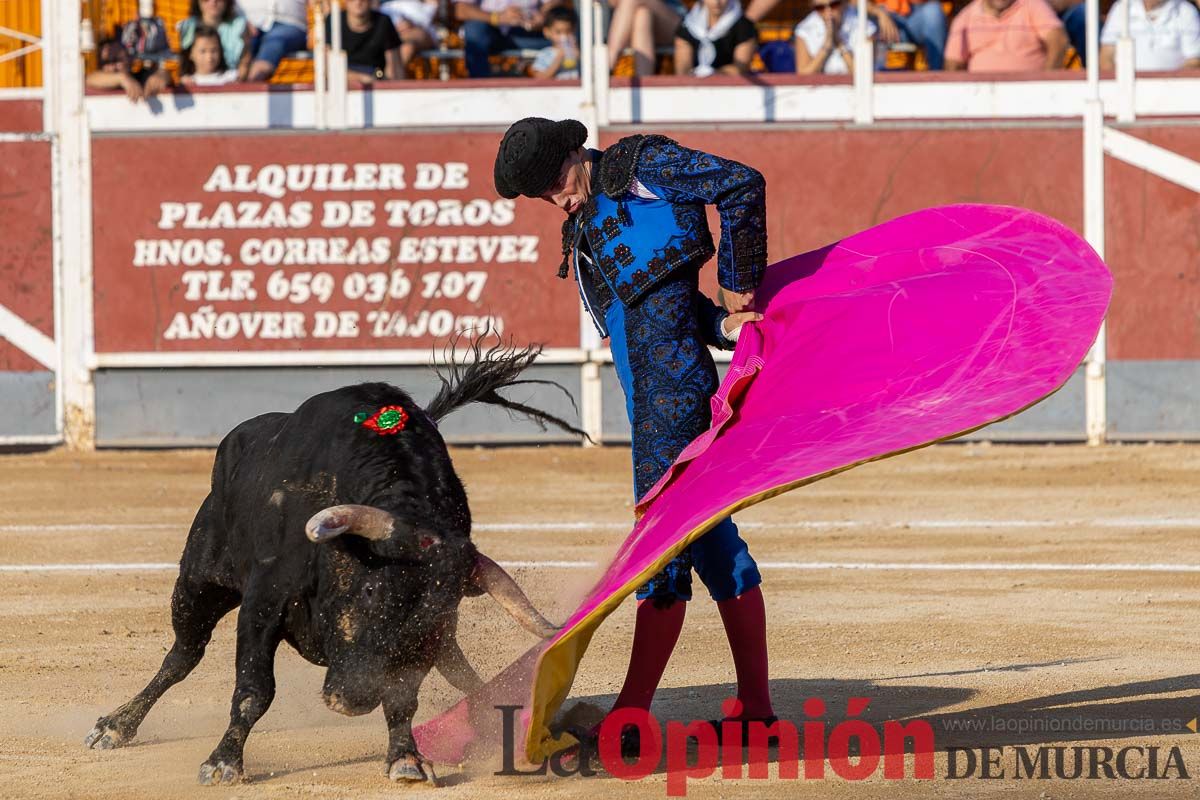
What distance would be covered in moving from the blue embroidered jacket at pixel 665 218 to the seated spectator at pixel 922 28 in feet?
28.2

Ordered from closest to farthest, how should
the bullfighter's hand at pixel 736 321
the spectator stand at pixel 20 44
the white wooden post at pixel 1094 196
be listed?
the bullfighter's hand at pixel 736 321 → the white wooden post at pixel 1094 196 → the spectator stand at pixel 20 44

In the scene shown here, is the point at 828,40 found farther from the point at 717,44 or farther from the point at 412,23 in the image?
the point at 412,23

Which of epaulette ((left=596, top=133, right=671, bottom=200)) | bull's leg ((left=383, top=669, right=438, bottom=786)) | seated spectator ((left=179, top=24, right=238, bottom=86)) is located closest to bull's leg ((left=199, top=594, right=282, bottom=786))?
bull's leg ((left=383, top=669, right=438, bottom=786))

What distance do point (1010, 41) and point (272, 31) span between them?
16.7 ft

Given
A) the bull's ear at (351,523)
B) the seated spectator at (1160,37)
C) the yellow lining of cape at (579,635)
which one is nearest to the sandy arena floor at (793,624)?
the yellow lining of cape at (579,635)

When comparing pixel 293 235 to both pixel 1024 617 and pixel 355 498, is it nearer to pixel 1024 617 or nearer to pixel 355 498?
pixel 1024 617

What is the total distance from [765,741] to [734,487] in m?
0.80

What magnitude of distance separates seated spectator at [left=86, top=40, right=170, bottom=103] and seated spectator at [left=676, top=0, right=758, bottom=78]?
352 cm

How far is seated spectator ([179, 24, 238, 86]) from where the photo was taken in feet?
40.1

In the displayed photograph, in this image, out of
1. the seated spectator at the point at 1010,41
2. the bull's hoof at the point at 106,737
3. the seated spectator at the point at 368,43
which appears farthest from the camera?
the seated spectator at the point at 368,43

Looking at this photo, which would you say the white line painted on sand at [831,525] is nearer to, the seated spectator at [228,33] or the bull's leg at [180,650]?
the bull's leg at [180,650]

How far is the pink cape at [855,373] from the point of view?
3.99 metres

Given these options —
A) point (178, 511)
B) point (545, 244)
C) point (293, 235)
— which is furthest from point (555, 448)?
point (178, 511)

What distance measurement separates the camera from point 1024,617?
6449 mm
